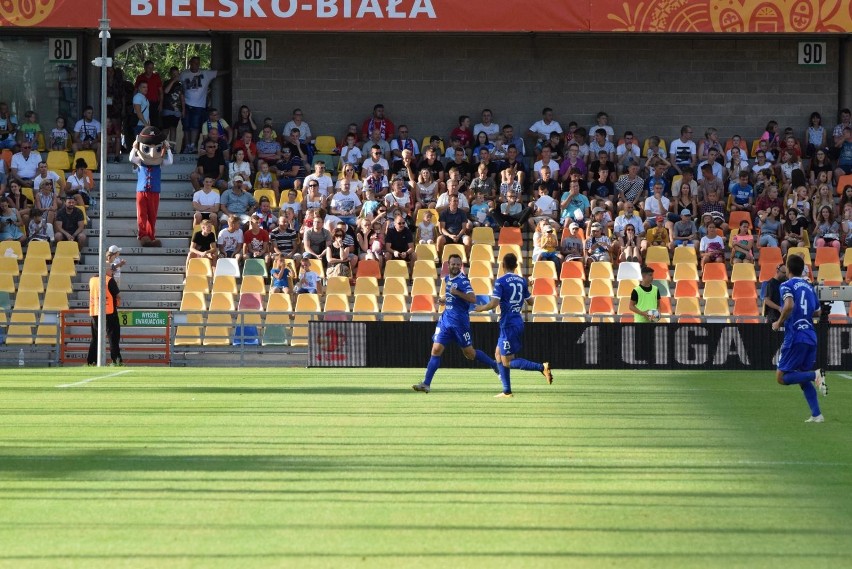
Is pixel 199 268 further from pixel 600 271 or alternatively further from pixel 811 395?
pixel 811 395

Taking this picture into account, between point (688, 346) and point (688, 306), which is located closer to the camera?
point (688, 346)

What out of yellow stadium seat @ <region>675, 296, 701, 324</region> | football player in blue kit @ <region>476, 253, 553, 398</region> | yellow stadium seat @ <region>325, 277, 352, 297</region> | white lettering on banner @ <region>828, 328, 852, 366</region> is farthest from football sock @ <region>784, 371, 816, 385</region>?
yellow stadium seat @ <region>325, 277, 352, 297</region>

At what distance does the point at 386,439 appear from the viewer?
13414 millimetres

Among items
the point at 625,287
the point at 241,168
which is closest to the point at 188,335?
the point at 241,168

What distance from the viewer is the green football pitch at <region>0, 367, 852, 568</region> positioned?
818 cm

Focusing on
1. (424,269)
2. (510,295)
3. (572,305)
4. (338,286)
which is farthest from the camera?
(424,269)

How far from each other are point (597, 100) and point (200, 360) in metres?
12.2

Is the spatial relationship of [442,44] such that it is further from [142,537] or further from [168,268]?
[142,537]

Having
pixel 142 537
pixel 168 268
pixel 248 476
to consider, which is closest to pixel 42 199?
pixel 168 268

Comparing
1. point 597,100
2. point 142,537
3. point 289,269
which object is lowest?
point 142,537

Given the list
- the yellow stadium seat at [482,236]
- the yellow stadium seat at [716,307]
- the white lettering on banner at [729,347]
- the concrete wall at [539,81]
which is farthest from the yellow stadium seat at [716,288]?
the concrete wall at [539,81]

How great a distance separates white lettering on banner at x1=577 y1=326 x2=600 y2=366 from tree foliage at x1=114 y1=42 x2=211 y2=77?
1536 inches

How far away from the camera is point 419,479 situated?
426 inches

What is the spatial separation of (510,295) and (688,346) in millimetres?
7504
